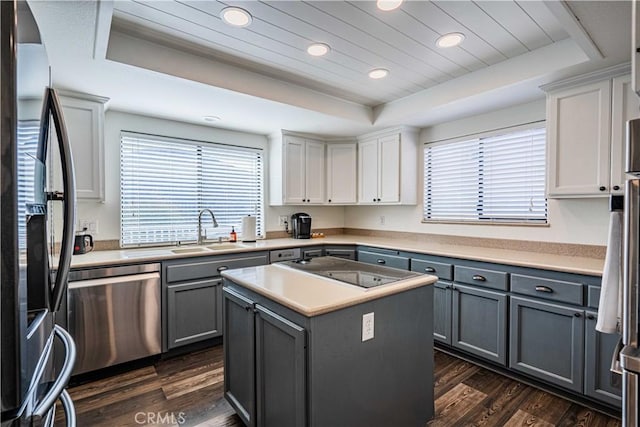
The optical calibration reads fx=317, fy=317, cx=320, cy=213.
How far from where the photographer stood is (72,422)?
95cm

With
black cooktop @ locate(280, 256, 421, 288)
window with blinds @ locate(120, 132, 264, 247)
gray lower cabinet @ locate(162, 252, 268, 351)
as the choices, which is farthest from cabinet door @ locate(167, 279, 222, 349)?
black cooktop @ locate(280, 256, 421, 288)

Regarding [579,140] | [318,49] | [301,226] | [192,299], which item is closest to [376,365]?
[192,299]

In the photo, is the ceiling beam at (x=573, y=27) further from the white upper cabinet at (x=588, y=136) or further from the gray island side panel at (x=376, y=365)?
the gray island side panel at (x=376, y=365)

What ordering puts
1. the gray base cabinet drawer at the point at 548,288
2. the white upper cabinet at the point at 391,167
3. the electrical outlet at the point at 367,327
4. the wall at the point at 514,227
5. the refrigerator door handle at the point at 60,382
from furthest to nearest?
the white upper cabinet at the point at 391,167 < the wall at the point at 514,227 < the gray base cabinet drawer at the point at 548,288 < the electrical outlet at the point at 367,327 < the refrigerator door handle at the point at 60,382

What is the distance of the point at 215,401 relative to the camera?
2197 mm

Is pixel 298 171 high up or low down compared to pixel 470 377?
up

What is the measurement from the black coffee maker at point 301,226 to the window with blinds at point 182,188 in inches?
17.6

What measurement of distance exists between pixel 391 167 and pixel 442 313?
5.74 feet

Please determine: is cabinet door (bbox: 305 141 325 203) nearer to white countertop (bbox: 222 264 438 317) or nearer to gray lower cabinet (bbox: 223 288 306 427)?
white countertop (bbox: 222 264 438 317)

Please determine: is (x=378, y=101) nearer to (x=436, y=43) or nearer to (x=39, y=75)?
(x=436, y=43)

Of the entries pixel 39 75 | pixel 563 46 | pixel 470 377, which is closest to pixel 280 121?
pixel 563 46

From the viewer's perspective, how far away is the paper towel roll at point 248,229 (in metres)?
3.80


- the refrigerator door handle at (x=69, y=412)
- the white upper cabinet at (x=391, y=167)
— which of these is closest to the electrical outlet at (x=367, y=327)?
the refrigerator door handle at (x=69, y=412)

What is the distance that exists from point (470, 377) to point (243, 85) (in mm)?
2971
